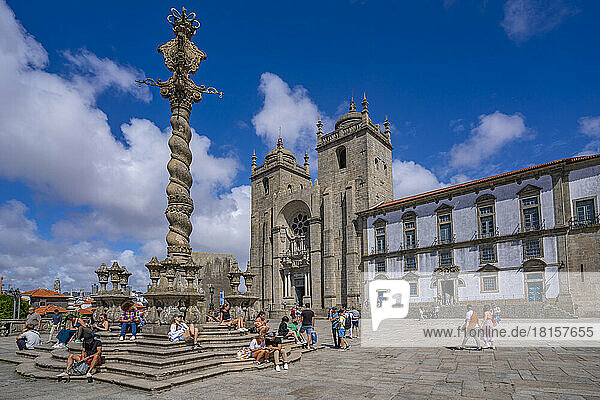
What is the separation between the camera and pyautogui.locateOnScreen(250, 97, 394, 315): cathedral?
1483 inches

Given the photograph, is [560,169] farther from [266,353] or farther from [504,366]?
[266,353]

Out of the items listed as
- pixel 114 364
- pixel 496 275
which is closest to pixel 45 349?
pixel 114 364

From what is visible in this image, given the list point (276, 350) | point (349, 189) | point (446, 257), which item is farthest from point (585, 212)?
point (276, 350)

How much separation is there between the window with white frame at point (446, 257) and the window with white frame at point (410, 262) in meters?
2.26

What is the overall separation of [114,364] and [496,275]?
2564 cm

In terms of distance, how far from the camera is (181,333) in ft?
36.0

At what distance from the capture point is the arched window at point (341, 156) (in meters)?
41.5

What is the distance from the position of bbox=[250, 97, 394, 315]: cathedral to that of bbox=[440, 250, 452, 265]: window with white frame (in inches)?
303

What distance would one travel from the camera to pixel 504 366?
395 inches

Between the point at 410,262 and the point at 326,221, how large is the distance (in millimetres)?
9034

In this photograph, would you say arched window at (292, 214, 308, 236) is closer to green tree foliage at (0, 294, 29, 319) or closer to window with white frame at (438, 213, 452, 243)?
window with white frame at (438, 213, 452, 243)

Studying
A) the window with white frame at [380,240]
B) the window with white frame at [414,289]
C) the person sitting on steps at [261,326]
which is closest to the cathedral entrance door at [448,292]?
the window with white frame at [414,289]

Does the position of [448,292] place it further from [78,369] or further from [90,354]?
[78,369]

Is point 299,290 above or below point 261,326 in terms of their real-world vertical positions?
below
